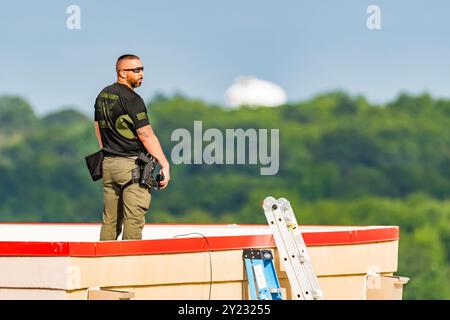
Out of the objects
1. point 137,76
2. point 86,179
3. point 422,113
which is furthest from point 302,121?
point 137,76

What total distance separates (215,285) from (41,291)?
175cm

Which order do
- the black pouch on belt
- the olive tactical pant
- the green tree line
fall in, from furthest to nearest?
the green tree line
the black pouch on belt
the olive tactical pant

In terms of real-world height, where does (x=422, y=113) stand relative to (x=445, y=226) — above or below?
above

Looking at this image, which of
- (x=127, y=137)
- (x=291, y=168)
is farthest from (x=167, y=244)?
(x=291, y=168)

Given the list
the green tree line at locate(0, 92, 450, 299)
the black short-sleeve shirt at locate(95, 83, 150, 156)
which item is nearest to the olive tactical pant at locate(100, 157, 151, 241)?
the black short-sleeve shirt at locate(95, 83, 150, 156)

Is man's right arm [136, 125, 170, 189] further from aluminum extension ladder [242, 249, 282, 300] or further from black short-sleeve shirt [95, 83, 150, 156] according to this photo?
aluminum extension ladder [242, 249, 282, 300]

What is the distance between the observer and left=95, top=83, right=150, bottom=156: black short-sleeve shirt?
39.6 ft

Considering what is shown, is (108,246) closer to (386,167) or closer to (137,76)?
(137,76)

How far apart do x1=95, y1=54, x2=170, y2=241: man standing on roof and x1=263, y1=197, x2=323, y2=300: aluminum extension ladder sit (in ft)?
3.11

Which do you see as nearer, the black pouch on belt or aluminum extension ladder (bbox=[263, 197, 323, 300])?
aluminum extension ladder (bbox=[263, 197, 323, 300])

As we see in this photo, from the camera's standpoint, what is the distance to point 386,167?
353 feet

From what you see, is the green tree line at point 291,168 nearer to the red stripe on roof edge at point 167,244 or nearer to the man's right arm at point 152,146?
the red stripe on roof edge at point 167,244

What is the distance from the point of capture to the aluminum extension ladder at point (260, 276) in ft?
39.7
